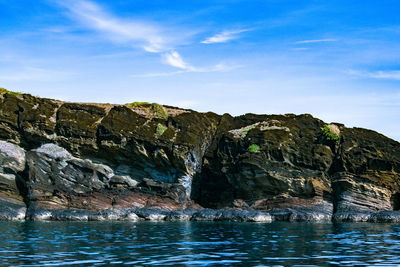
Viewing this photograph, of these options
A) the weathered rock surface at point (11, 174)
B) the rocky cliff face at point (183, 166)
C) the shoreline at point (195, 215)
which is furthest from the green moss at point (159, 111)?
the shoreline at point (195, 215)

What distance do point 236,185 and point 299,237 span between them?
2651 cm

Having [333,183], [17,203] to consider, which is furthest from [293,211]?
[17,203]

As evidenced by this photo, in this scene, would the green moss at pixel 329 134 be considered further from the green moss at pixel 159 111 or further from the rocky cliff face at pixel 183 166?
the green moss at pixel 159 111

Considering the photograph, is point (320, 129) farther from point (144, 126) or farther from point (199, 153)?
point (144, 126)

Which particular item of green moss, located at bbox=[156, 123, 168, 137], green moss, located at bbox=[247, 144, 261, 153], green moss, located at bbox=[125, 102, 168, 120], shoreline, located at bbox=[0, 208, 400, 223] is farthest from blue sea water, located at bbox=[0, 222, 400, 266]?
green moss, located at bbox=[125, 102, 168, 120]

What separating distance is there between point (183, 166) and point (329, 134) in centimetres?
1674

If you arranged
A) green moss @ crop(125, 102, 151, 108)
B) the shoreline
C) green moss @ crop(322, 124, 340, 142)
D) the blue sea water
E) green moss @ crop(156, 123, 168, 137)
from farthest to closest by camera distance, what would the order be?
green moss @ crop(125, 102, 151, 108)
green moss @ crop(156, 123, 168, 137)
green moss @ crop(322, 124, 340, 142)
the shoreline
the blue sea water

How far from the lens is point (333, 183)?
49.5 metres

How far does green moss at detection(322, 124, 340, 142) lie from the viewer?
54.3 m

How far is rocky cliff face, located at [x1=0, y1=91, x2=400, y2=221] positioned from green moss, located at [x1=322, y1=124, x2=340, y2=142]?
17 centimetres

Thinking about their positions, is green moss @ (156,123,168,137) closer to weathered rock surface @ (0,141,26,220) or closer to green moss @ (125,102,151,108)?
green moss @ (125,102,151,108)

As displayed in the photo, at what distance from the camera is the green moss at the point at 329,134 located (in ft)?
178

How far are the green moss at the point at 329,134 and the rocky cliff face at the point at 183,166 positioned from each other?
6.5 inches

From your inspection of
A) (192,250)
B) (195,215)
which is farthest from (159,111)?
(192,250)
